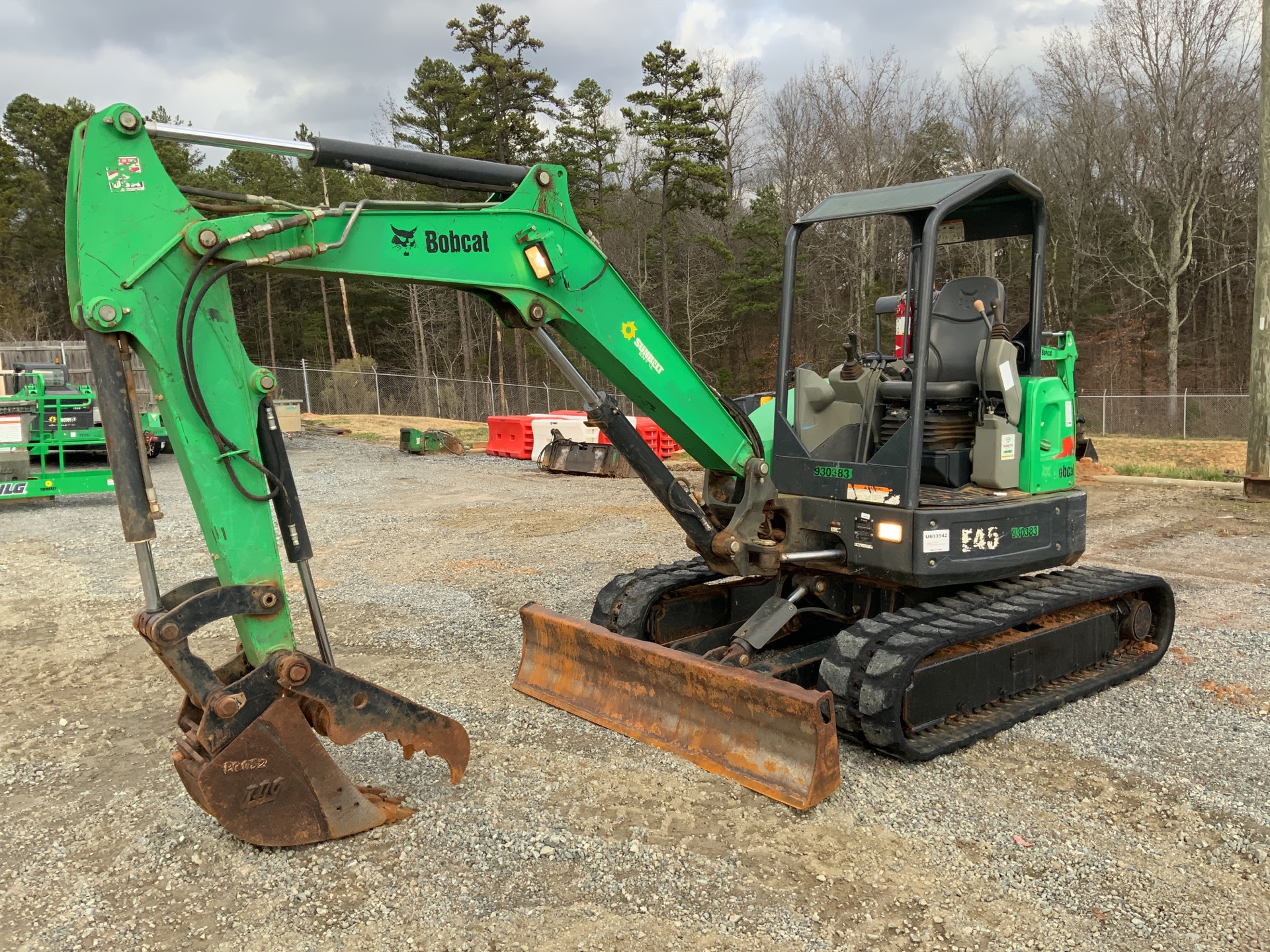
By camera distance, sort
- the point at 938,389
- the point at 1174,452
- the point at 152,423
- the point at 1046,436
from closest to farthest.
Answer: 1. the point at 938,389
2. the point at 1046,436
3. the point at 152,423
4. the point at 1174,452

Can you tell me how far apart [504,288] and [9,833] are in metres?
3.22

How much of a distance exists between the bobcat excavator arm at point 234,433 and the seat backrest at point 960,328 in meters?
2.39

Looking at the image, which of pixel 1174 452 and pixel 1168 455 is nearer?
pixel 1168 455

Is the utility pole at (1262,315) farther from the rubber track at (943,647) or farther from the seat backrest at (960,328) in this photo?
the seat backrest at (960,328)

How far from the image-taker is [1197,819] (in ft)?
13.2

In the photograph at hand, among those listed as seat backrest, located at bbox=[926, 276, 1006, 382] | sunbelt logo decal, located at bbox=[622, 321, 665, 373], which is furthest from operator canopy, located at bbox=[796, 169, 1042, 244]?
sunbelt logo decal, located at bbox=[622, 321, 665, 373]

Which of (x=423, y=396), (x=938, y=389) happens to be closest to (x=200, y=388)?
(x=938, y=389)

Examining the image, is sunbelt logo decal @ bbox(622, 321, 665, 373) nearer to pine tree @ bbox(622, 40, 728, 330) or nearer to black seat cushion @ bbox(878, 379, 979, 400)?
black seat cushion @ bbox(878, 379, 979, 400)

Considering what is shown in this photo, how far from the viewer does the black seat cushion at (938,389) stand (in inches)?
213

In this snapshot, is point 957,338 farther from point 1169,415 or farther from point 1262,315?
point 1169,415

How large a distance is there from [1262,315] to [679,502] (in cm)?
1147

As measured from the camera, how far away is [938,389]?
542cm

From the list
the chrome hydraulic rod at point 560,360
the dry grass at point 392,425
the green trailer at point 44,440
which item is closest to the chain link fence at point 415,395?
the dry grass at point 392,425

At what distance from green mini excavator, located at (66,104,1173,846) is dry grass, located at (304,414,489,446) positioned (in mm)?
16823
